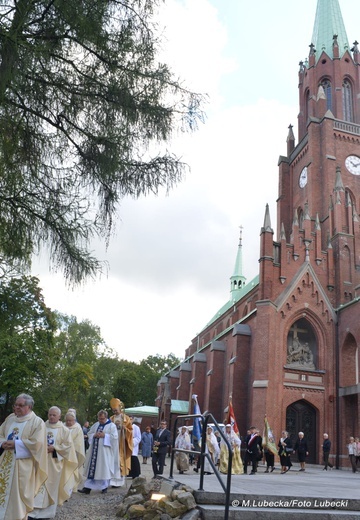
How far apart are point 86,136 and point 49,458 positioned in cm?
548

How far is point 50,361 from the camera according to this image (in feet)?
96.0

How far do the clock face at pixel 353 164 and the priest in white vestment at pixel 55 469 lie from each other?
103ft

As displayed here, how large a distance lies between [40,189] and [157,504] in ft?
15.4

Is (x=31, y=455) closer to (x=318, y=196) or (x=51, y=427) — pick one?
(x=51, y=427)

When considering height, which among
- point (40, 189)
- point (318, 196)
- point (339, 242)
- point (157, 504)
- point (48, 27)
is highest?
point (318, 196)

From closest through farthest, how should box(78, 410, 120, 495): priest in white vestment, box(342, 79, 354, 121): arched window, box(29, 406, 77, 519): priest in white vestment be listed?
box(29, 406, 77, 519): priest in white vestment < box(78, 410, 120, 495): priest in white vestment < box(342, 79, 354, 121): arched window

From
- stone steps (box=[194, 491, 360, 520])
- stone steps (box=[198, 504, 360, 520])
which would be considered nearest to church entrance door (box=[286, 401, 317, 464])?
stone steps (box=[194, 491, 360, 520])

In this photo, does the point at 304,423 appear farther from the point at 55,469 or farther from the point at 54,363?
the point at 55,469

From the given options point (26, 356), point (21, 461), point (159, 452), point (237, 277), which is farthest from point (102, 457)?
point (237, 277)

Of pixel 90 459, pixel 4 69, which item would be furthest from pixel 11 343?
pixel 4 69

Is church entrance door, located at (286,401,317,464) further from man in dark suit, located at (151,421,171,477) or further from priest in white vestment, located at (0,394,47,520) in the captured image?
priest in white vestment, located at (0,394,47,520)

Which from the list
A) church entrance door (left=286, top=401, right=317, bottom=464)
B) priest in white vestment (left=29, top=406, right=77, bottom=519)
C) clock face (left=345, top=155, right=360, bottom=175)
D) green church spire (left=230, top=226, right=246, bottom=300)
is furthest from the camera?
green church spire (left=230, top=226, right=246, bottom=300)

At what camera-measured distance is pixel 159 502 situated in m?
7.10

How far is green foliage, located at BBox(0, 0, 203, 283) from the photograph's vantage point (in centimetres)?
684
